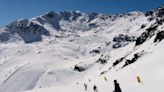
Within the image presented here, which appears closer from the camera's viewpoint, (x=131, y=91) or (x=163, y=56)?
(x=131, y=91)

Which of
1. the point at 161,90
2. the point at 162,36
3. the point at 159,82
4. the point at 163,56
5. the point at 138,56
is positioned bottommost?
the point at 161,90

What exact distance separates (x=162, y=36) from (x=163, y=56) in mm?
35484

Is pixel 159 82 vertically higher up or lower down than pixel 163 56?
lower down

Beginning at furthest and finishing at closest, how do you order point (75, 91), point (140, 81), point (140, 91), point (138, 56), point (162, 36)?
point (162, 36), point (138, 56), point (75, 91), point (140, 81), point (140, 91)

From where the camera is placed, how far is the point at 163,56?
5741cm

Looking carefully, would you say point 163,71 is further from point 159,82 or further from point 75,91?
point 75,91

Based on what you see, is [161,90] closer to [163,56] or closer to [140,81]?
[140,81]

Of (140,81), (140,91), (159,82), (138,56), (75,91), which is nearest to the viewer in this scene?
(140,91)

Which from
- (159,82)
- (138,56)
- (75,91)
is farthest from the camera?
(138,56)

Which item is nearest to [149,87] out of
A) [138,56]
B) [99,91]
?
[99,91]

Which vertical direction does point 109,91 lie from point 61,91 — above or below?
below

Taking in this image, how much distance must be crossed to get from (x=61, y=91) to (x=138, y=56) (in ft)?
114

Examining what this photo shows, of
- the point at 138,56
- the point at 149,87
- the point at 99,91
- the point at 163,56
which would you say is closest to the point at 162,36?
the point at 138,56

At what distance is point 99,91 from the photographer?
141 ft
